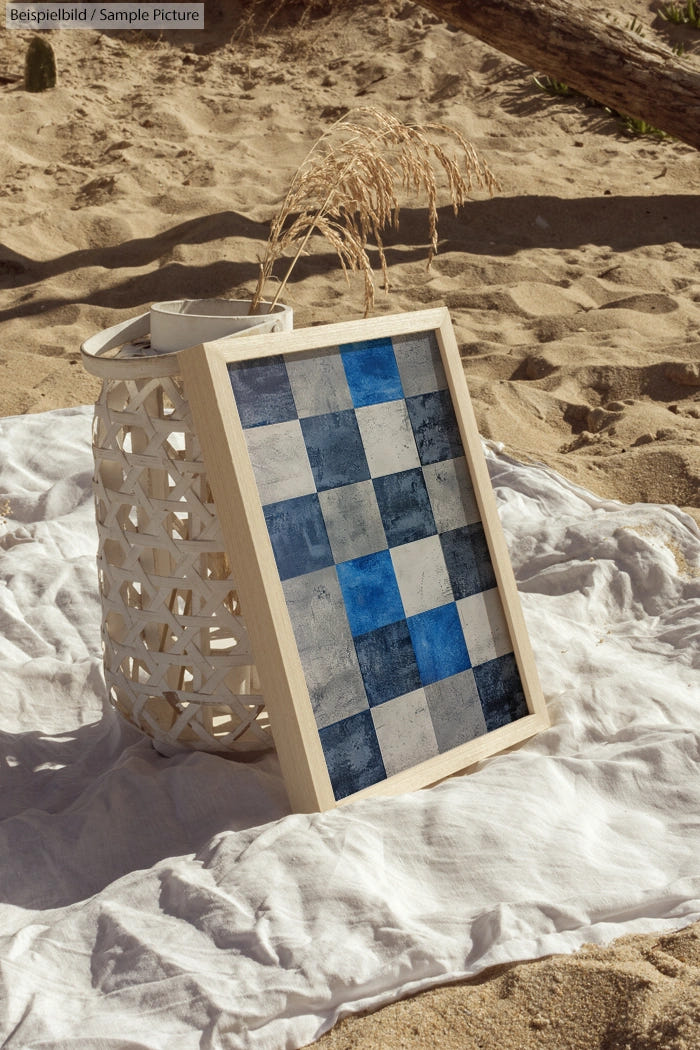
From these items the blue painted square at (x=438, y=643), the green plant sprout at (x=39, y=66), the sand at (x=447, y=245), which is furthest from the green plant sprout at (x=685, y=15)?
the blue painted square at (x=438, y=643)

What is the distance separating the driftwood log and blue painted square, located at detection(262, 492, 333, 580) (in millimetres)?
3349

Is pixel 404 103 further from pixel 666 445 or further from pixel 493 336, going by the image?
pixel 666 445

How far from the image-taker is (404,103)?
5688mm

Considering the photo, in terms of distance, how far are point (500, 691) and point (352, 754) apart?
0.29m

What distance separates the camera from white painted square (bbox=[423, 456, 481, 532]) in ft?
5.24

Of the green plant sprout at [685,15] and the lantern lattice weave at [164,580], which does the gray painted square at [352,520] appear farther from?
the green plant sprout at [685,15]

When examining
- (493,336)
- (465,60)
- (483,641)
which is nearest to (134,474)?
(483,641)

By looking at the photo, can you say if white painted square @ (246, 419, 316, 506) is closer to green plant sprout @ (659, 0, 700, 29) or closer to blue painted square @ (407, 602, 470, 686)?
blue painted square @ (407, 602, 470, 686)

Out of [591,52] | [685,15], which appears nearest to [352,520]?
[591,52]

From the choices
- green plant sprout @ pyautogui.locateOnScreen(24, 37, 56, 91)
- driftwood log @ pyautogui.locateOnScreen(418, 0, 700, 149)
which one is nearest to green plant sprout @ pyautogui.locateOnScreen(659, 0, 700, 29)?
driftwood log @ pyautogui.locateOnScreen(418, 0, 700, 149)

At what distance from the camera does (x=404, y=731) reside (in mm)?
1496

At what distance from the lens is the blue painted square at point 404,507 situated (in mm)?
1529

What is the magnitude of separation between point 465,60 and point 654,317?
3.19 meters

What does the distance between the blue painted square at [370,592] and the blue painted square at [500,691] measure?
18 centimetres
